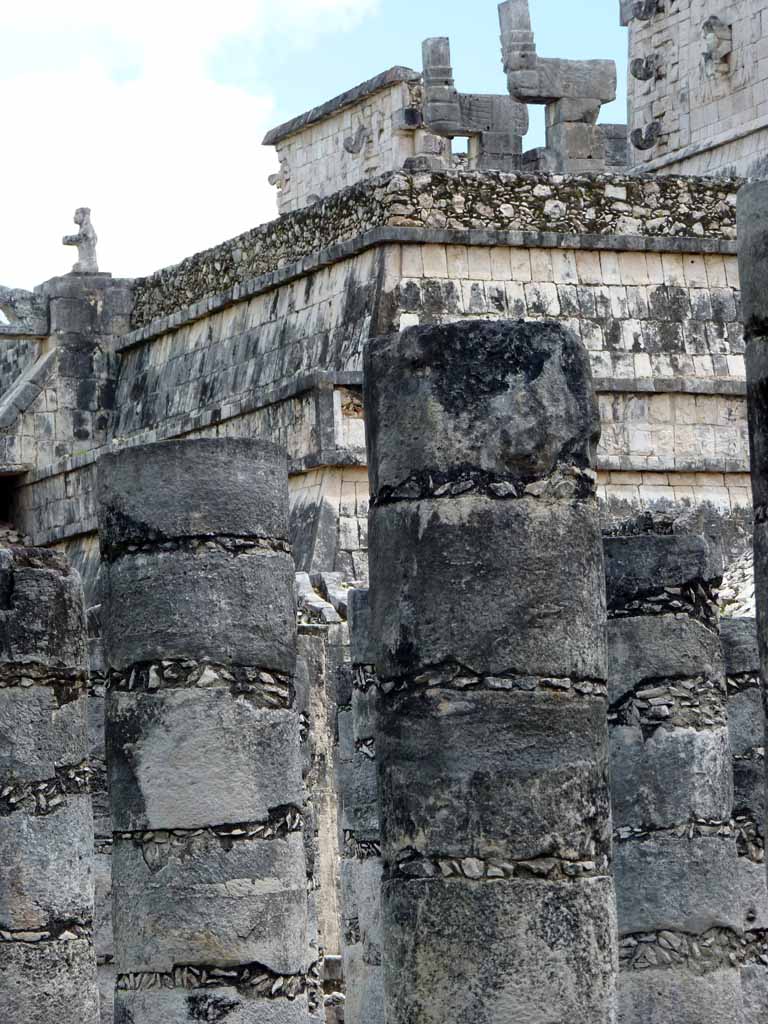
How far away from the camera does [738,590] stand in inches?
865

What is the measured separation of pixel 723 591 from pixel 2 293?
9.63 meters

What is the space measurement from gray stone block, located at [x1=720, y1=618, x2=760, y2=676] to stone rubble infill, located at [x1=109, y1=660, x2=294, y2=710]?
12.8 feet

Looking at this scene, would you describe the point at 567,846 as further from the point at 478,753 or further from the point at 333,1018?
the point at 333,1018

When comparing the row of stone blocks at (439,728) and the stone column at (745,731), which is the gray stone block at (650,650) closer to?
the row of stone blocks at (439,728)

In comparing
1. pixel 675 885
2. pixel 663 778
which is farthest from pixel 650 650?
→ pixel 675 885

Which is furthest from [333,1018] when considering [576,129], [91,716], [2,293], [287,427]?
[576,129]

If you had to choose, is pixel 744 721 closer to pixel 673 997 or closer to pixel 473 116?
pixel 673 997

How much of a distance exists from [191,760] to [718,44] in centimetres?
2062

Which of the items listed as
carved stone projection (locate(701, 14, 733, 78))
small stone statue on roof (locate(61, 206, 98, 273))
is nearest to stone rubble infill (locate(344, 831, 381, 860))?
small stone statue on roof (locate(61, 206, 98, 273))

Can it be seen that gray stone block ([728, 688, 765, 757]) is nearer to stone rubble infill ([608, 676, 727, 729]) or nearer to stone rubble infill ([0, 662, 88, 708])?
stone rubble infill ([608, 676, 727, 729])

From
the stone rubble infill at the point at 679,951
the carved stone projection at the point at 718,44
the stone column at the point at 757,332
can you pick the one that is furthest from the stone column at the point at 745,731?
the carved stone projection at the point at 718,44

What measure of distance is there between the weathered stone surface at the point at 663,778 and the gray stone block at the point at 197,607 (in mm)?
1997

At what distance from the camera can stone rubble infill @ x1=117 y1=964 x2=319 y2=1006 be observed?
1101 cm

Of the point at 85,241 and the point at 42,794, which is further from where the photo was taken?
the point at 85,241
